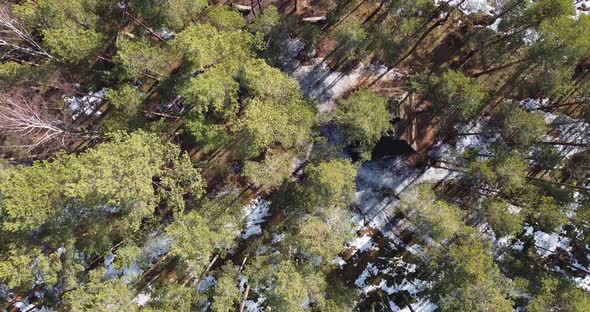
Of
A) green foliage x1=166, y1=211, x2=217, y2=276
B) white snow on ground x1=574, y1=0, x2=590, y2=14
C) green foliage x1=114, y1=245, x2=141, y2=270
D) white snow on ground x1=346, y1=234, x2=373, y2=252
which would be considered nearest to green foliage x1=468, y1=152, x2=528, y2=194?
white snow on ground x1=346, y1=234, x2=373, y2=252

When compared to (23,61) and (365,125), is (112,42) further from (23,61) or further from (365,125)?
(365,125)

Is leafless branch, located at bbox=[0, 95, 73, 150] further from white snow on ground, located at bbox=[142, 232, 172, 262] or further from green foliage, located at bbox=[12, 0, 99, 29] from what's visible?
white snow on ground, located at bbox=[142, 232, 172, 262]

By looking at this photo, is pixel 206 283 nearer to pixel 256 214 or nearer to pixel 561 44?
pixel 256 214

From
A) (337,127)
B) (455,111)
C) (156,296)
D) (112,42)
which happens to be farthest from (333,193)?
(112,42)

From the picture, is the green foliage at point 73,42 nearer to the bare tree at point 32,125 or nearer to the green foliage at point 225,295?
the bare tree at point 32,125

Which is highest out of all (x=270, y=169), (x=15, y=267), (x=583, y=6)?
(x=583, y=6)

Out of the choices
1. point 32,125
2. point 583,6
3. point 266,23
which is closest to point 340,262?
point 266,23

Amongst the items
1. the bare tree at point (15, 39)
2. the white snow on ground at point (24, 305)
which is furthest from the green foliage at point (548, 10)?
the white snow on ground at point (24, 305)
